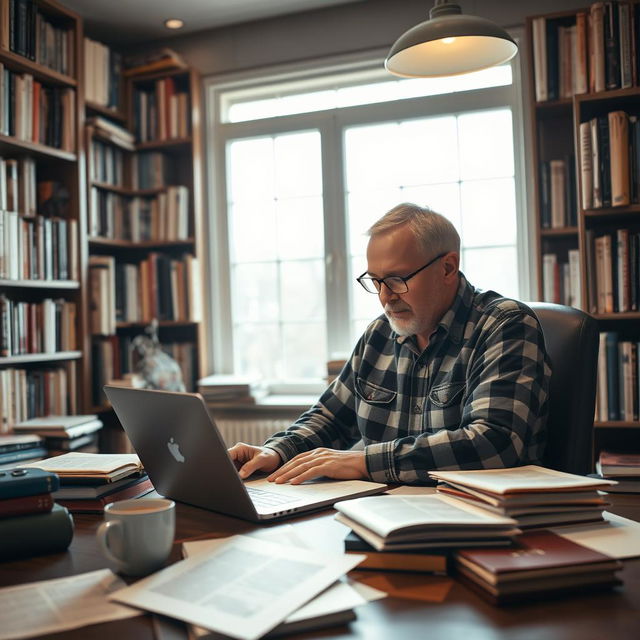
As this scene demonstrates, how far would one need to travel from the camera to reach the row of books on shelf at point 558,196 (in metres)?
2.72

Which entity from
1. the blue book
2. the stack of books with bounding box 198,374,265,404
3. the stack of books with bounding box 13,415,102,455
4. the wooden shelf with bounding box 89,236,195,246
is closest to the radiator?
the stack of books with bounding box 198,374,265,404

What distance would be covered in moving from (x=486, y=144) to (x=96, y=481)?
252 centimetres

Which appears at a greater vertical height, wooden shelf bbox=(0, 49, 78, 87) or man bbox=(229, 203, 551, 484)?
wooden shelf bbox=(0, 49, 78, 87)

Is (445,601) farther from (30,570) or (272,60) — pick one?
(272,60)

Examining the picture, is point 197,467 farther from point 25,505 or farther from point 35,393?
point 35,393

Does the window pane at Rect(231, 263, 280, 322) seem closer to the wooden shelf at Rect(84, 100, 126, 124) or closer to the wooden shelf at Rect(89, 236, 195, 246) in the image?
the wooden shelf at Rect(89, 236, 195, 246)

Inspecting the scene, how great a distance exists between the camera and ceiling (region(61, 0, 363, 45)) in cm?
314

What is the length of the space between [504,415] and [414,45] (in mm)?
987

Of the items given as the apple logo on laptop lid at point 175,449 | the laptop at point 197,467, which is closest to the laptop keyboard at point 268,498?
the laptop at point 197,467

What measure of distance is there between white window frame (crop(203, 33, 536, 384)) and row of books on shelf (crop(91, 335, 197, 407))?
0.14 meters

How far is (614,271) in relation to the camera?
250 cm

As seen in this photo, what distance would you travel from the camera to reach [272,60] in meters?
3.37

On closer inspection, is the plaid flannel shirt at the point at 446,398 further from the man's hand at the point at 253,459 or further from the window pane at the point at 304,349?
the window pane at the point at 304,349

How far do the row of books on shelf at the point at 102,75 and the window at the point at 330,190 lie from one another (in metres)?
0.49
